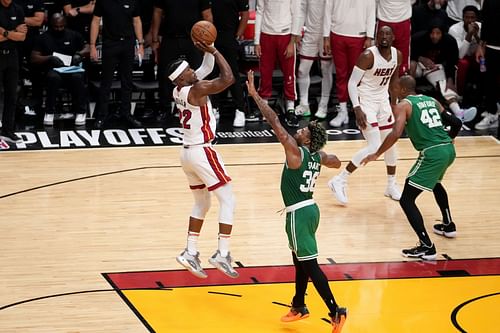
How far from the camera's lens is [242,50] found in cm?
1764

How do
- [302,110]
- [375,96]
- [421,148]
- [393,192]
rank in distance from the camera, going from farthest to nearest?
1. [302,110]
2. [393,192]
3. [375,96]
4. [421,148]

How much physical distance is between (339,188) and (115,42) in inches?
200

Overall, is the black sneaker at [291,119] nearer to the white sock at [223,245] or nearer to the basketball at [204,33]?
the white sock at [223,245]

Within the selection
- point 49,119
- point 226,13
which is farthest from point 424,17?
point 49,119

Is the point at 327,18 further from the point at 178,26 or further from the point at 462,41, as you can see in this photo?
the point at 462,41

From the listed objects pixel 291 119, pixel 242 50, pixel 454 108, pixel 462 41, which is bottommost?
pixel 291 119

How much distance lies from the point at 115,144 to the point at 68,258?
15.8 feet

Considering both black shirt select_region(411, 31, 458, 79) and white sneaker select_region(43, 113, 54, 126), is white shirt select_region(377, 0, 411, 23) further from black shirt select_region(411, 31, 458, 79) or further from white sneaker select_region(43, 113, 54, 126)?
white sneaker select_region(43, 113, 54, 126)

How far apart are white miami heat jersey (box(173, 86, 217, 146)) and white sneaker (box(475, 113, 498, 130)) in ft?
25.7

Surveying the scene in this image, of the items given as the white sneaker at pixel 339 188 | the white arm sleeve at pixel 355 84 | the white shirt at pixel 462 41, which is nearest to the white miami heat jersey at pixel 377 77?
the white arm sleeve at pixel 355 84

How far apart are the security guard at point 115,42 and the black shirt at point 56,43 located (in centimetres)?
36

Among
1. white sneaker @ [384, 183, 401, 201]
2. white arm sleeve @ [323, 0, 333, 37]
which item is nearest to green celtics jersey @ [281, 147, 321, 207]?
white sneaker @ [384, 183, 401, 201]

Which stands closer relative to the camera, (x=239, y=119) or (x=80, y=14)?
(x=239, y=119)

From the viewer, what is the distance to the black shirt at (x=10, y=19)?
1512cm
